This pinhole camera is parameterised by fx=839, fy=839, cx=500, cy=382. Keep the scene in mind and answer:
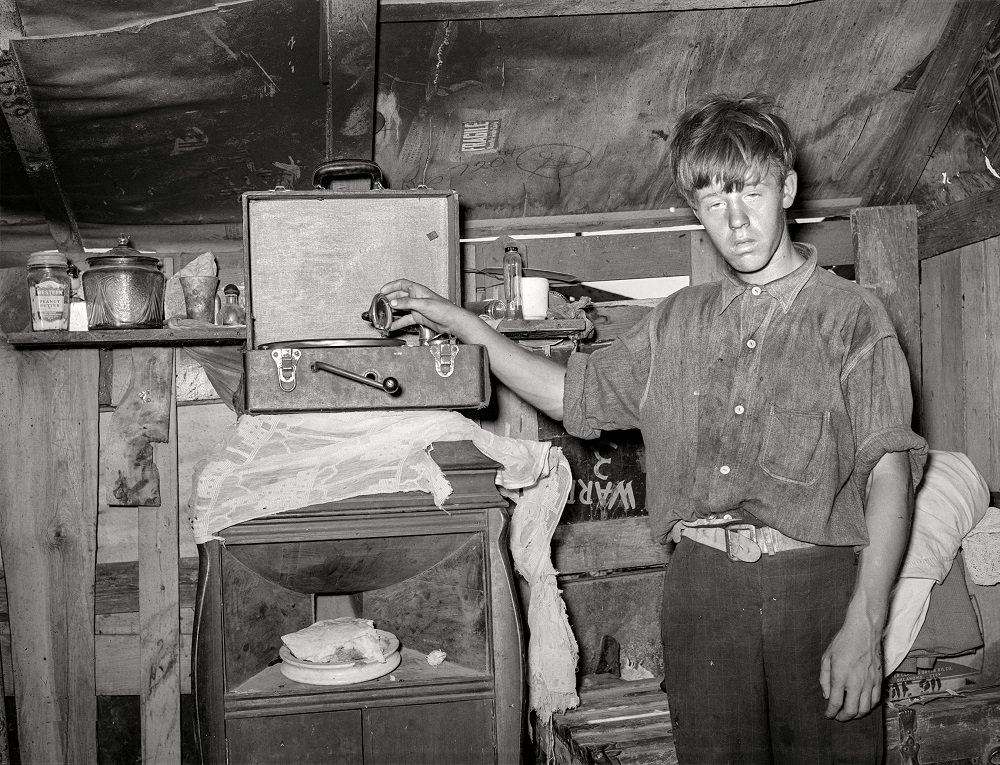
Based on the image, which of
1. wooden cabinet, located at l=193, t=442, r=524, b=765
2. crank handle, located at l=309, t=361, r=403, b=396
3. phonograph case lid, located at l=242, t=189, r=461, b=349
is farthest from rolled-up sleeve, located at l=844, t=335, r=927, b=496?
phonograph case lid, located at l=242, t=189, r=461, b=349

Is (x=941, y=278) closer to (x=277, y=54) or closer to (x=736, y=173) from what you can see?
(x=736, y=173)

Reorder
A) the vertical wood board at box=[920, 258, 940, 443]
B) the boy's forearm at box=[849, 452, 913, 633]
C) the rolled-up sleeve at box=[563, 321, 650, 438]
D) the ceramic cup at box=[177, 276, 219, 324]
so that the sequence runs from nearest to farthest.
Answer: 1. the boy's forearm at box=[849, 452, 913, 633]
2. the rolled-up sleeve at box=[563, 321, 650, 438]
3. the ceramic cup at box=[177, 276, 219, 324]
4. the vertical wood board at box=[920, 258, 940, 443]

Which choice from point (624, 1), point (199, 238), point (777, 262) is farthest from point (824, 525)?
point (199, 238)

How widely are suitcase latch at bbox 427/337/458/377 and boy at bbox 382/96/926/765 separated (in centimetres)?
64

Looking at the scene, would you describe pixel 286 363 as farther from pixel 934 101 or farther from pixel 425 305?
pixel 934 101

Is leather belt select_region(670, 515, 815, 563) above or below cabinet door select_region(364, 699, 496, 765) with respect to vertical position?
above

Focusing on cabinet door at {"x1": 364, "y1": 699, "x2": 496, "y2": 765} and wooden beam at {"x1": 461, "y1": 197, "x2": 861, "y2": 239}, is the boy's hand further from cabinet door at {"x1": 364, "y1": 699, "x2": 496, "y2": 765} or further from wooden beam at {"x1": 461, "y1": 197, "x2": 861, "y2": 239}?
wooden beam at {"x1": 461, "y1": 197, "x2": 861, "y2": 239}

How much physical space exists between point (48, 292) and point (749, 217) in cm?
225

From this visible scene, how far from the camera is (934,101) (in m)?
2.99

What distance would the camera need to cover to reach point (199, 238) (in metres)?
3.14

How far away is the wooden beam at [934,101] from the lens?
9.14ft

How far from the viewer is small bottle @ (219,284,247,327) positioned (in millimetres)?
2863

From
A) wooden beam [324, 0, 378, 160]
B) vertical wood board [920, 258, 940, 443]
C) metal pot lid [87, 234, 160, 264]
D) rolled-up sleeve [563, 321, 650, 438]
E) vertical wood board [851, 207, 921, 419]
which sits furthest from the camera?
vertical wood board [920, 258, 940, 443]

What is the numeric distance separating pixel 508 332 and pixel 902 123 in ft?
5.52
